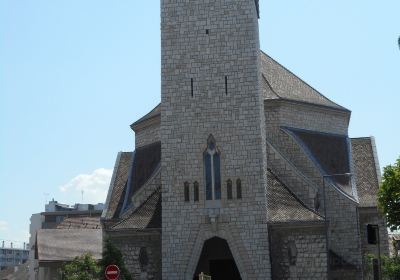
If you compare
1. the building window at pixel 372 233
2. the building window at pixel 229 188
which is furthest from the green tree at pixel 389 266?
the building window at pixel 372 233

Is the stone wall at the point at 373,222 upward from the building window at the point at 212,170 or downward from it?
downward

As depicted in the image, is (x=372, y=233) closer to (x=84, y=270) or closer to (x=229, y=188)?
(x=229, y=188)

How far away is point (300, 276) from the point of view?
29.7 m

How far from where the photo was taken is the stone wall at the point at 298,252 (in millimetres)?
29641

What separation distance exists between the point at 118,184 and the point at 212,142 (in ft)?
38.1

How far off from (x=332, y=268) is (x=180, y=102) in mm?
11710

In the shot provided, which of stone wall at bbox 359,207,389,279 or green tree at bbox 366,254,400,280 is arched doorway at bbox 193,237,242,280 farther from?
stone wall at bbox 359,207,389,279

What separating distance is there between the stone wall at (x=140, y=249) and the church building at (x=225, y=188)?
0.05 meters

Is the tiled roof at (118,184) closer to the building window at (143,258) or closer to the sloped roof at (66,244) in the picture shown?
the building window at (143,258)

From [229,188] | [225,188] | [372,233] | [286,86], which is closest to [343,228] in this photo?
[229,188]

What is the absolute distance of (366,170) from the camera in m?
40.1

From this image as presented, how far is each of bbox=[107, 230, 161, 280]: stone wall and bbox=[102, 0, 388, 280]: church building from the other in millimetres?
51

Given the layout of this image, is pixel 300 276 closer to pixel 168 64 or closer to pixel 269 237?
pixel 269 237

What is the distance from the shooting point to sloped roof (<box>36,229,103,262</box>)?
4922 centimetres
